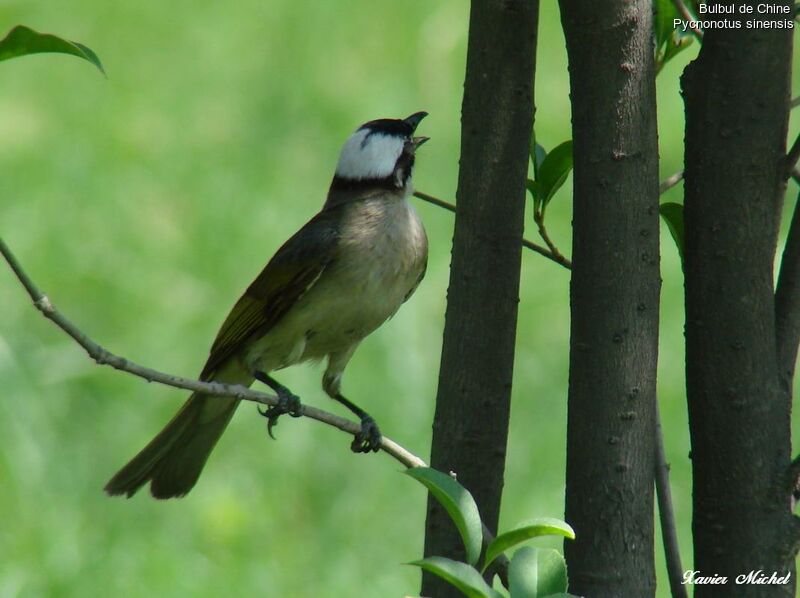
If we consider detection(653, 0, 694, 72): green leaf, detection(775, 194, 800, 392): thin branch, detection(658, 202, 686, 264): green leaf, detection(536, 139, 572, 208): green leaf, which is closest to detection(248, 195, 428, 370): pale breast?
detection(536, 139, 572, 208): green leaf

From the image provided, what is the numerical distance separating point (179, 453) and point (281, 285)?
70cm

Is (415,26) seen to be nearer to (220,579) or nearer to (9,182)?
(9,182)

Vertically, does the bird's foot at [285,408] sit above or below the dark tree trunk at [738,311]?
above

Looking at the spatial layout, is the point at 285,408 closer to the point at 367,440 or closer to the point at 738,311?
the point at 367,440

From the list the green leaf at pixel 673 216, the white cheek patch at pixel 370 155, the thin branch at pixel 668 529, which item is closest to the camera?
the thin branch at pixel 668 529

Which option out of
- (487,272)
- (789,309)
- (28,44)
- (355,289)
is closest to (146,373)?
(28,44)

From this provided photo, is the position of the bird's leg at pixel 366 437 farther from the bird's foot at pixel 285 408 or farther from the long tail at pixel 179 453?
the long tail at pixel 179 453

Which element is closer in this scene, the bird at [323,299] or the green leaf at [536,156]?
the green leaf at [536,156]

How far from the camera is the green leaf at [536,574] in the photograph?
1753 millimetres

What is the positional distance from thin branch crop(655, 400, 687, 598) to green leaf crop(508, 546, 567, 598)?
1.78ft

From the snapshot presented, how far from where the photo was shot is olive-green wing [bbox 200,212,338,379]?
4.25 meters

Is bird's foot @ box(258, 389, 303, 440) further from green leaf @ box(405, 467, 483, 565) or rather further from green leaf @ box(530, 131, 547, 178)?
green leaf @ box(405, 467, 483, 565)

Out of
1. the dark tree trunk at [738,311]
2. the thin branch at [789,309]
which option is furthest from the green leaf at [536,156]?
the thin branch at [789,309]

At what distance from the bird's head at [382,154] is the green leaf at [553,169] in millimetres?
1866
